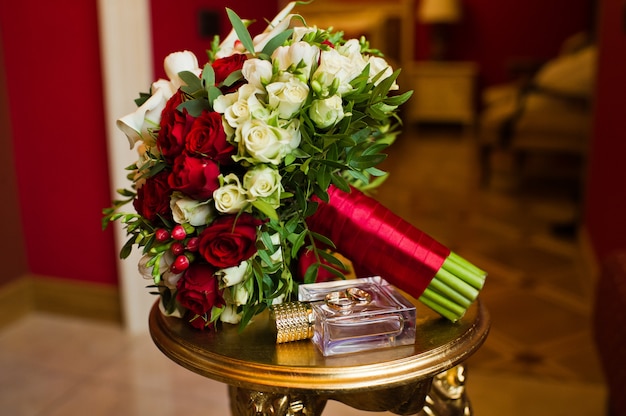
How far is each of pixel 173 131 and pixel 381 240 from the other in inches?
15.3

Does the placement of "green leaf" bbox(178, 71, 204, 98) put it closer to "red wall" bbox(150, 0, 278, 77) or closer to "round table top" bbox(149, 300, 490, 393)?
"round table top" bbox(149, 300, 490, 393)

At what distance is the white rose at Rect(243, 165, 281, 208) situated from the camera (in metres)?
1.02

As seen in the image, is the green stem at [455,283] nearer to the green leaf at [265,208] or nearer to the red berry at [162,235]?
the green leaf at [265,208]

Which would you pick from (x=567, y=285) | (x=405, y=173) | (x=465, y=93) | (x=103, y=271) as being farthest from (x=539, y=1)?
(x=103, y=271)

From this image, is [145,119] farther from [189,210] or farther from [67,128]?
[67,128]

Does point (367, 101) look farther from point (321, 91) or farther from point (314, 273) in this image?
point (314, 273)

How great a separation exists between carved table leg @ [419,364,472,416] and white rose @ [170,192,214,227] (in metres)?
0.54

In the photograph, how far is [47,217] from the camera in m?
2.86

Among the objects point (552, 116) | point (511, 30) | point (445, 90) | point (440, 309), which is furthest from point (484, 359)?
point (511, 30)

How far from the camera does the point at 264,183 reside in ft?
3.35

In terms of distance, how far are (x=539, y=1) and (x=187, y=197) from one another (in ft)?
23.6

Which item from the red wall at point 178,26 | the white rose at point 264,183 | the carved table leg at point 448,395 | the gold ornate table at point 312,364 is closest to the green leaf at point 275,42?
the white rose at point 264,183

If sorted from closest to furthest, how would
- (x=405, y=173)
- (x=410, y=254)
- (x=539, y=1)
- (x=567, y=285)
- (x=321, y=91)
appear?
(x=321, y=91) < (x=410, y=254) < (x=567, y=285) < (x=405, y=173) < (x=539, y=1)

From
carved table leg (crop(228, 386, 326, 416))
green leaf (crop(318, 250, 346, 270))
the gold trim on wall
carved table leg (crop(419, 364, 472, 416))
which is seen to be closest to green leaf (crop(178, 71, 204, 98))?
green leaf (crop(318, 250, 346, 270))
